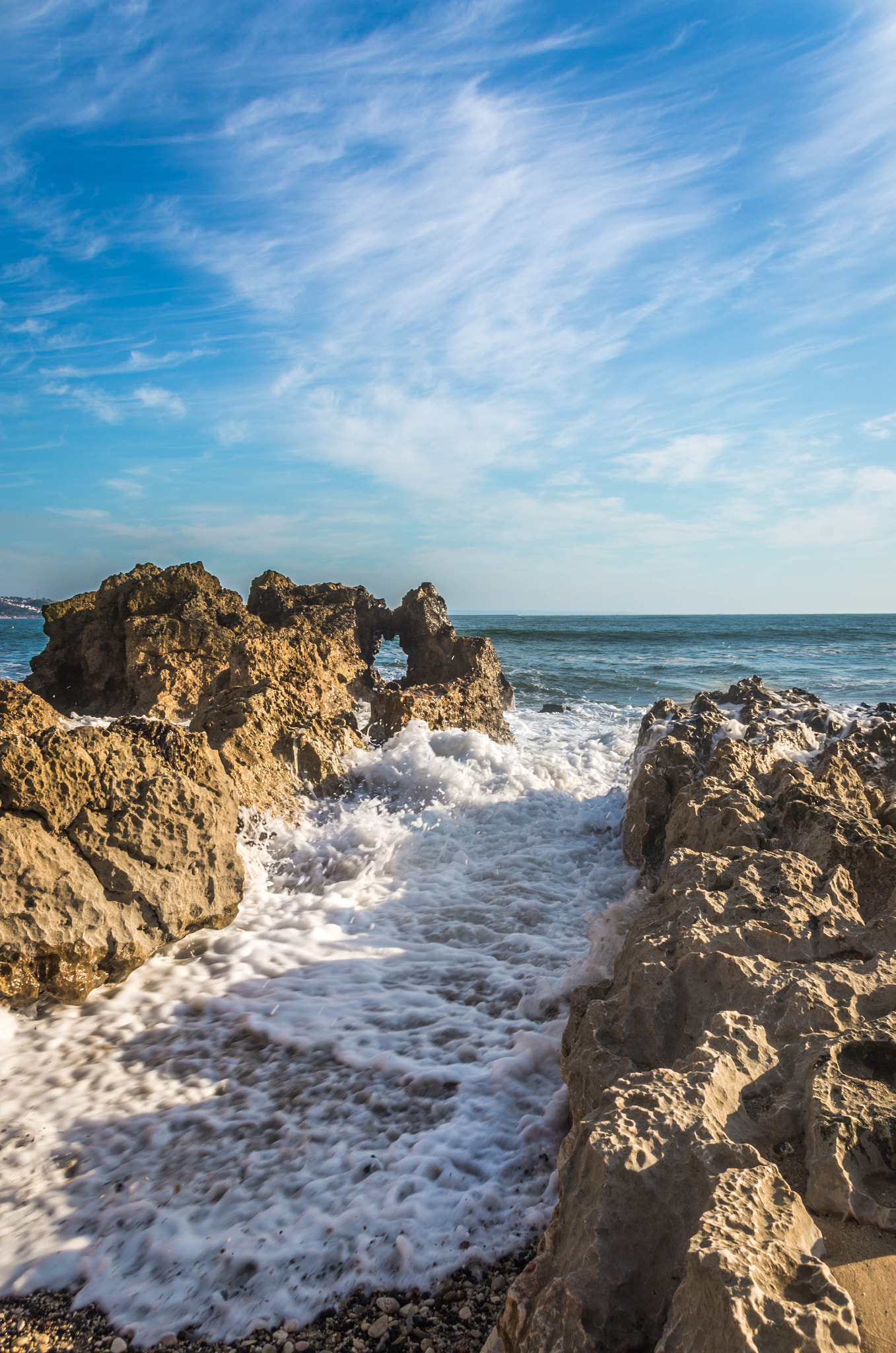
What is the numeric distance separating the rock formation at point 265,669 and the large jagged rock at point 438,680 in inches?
1.0

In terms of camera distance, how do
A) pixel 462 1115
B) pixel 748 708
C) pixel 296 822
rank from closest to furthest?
pixel 462 1115 < pixel 296 822 < pixel 748 708

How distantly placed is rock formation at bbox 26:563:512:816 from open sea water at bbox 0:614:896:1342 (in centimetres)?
79

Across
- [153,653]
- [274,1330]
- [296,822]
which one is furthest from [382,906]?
[153,653]

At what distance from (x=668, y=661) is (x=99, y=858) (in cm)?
2393

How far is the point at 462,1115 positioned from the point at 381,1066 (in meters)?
0.47

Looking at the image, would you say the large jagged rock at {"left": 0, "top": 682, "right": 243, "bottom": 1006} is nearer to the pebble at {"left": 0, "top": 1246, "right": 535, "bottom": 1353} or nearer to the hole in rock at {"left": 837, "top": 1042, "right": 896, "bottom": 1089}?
the pebble at {"left": 0, "top": 1246, "right": 535, "bottom": 1353}

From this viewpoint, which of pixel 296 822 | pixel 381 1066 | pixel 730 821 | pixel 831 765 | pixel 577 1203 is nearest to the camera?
pixel 577 1203

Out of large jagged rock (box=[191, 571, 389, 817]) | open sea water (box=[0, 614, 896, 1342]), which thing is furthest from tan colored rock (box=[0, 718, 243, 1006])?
large jagged rock (box=[191, 571, 389, 817])

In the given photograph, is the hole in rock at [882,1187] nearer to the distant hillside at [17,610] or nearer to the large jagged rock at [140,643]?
the large jagged rock at [140,643]

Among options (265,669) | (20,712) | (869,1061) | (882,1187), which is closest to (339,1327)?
(882,1187)

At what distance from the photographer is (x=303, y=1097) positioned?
9.75 feet

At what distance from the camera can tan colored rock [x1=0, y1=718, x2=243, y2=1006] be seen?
361 cm

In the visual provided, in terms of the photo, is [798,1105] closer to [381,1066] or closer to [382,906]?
[381,1066]

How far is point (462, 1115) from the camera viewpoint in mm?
2854
